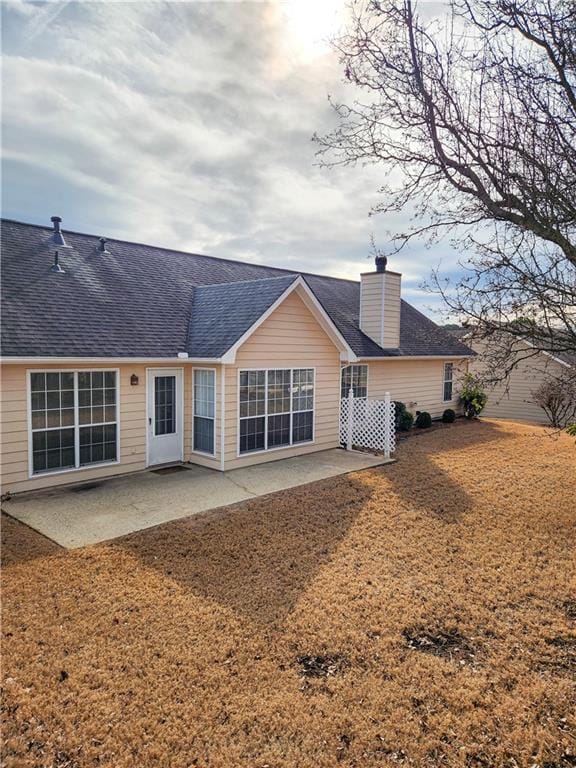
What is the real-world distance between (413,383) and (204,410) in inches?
395

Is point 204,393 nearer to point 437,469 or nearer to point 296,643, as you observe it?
point 437,469

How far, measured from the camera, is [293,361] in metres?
12.4

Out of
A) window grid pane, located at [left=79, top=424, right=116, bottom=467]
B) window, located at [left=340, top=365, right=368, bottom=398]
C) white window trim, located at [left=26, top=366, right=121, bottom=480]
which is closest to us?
white window trim, located at [left=26, top=366, right=121, bottom=480]

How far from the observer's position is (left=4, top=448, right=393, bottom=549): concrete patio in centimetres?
743

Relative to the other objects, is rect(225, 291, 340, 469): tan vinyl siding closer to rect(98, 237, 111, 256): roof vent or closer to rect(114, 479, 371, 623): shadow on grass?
rect(114, 479, 371, 623): shadow on grass

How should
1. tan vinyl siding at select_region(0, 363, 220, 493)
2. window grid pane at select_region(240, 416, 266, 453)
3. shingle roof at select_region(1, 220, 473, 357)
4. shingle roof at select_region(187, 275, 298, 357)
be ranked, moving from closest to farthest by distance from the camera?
tan vinyl siding at select_region(0, 363, 220, 493) → shingle roof at select_region(1, 220, 473, 357) → shingle roof at select_region(187, 275, 298, 357) → window grid pane at select_region(240, 416, 266, 453)

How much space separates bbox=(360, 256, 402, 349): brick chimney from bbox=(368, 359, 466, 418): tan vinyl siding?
0.95m

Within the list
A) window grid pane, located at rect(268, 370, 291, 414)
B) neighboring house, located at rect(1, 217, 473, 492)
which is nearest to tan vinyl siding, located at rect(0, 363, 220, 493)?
neighboring house, located at rect(1, 217, 473, 492)

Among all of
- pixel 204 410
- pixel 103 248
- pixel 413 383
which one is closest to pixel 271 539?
pixel 204 410

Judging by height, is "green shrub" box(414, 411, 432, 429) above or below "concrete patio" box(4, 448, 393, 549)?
above

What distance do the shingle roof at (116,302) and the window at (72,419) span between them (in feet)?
1.98

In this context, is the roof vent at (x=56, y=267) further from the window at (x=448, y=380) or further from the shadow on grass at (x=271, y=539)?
the window at (x=448, y=380)

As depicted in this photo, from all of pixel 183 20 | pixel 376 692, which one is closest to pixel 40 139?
pixel 183 20

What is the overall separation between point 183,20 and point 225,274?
967 cm
